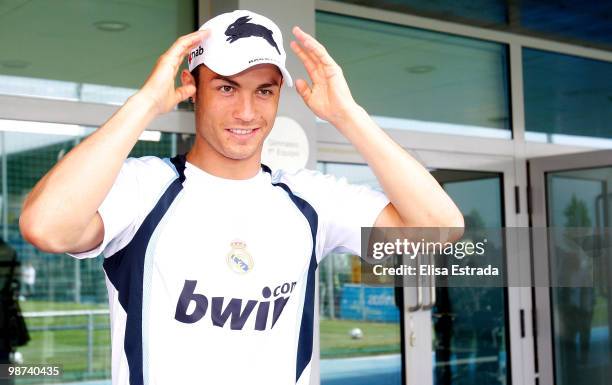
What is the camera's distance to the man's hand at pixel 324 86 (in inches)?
66.5

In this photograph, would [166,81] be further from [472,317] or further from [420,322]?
[472,317]

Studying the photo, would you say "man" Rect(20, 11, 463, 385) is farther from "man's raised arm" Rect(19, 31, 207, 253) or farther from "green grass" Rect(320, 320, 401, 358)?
"green grass" Rect(320, 320, 401, 358)

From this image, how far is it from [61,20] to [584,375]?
11.3 feet

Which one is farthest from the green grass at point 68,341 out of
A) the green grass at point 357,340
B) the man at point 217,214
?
the man at point 217,214

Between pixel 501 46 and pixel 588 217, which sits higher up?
pixel 501 46

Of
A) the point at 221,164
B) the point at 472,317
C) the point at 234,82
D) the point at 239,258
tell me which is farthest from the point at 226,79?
the point at 472,317

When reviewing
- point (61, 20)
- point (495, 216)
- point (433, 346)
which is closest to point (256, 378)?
point (61, 20)

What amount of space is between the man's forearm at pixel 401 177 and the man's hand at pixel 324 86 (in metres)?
0.02

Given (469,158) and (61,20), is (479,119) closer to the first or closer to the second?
(469,158)

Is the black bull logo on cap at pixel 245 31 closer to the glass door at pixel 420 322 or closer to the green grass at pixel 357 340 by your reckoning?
the glass door at pixel 420 322

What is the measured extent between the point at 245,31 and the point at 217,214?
1.15 feet

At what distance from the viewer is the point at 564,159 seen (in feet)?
15.8

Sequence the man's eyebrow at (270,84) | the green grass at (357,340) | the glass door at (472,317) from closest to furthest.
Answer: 1. the man's eyebrow at (270,84)
2. the green grass at (357,340)
3. the glass door at (472,317)

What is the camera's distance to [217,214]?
1.61 meters
